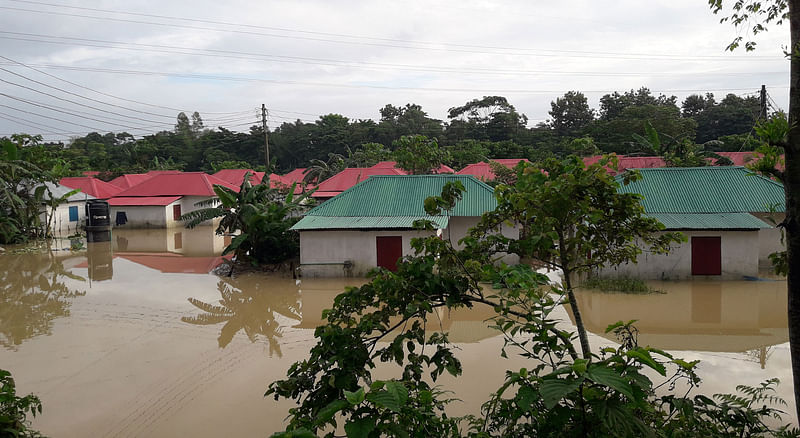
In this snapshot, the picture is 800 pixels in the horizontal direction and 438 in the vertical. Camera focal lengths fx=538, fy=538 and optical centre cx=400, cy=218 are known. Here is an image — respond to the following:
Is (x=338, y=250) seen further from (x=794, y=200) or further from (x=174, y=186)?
(x=174, y=186)

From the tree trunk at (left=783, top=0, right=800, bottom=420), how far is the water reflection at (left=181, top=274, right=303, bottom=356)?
8932 millimetres

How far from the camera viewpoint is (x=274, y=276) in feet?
63.0

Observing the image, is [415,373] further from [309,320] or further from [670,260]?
[670,260]

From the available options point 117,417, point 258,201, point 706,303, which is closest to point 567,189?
point 117,417

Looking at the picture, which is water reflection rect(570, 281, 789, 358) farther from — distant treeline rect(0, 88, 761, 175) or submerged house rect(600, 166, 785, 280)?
distant treeline rect(0, 88, 761, 175)

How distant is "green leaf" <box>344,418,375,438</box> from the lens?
3248 mm

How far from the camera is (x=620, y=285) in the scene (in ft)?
52.4

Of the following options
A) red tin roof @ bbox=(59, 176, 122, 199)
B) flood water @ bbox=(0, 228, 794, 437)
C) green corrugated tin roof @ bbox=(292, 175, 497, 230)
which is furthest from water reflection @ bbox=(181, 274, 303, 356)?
red tin roof @ bbox=(59, 176, 122, 199)

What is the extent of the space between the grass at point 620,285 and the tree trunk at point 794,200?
1138 centimetres

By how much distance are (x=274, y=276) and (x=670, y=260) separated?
13255 millimetres

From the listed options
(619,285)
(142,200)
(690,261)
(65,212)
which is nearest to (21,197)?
(65,212)

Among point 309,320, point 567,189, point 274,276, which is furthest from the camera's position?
point 274,276

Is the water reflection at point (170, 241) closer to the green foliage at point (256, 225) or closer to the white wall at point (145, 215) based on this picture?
the white wall at point (145, 215)

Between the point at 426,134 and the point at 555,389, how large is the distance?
212 ft
